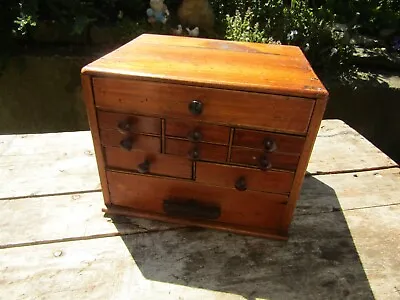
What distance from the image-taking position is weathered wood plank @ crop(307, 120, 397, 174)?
1282 mm

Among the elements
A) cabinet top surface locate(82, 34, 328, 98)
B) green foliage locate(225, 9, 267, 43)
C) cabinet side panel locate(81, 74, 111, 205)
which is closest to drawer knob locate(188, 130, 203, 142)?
cabinet top surface locate(82, 34, 328, 98)

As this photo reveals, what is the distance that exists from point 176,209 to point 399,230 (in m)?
0.67

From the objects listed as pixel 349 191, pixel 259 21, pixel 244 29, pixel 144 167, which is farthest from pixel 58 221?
pixel 259 21

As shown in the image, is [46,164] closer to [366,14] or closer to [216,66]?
[216,66]

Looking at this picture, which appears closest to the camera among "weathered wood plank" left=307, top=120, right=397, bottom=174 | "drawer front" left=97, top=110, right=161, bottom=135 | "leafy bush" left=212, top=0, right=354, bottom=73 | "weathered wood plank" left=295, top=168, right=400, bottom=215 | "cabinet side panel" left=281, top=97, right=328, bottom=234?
"cabinet side panel" left=281, top=97, right=328, bottom=234

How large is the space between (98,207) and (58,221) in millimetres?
122

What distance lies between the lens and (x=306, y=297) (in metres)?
0.80

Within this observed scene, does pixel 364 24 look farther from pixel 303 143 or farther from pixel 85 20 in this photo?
pixel 303 143

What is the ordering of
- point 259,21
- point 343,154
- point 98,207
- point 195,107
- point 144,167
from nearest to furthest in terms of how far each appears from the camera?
1. point 195,107
2. point 144,167
3. point 98,207
4. point 343,154
5. point 259,21

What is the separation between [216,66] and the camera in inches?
35.4

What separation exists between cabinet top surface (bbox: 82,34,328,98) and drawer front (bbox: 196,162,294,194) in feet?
0.77

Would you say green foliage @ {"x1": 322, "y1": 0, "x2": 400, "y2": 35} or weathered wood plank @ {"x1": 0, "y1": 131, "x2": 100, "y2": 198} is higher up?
green foliage @ {"x1": 322, "y1": 0, "x2": 400, "y2": 35}

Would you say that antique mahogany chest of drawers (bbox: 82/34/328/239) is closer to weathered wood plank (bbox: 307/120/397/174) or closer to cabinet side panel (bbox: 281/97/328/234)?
cabinet side panel (bbox: 281/97/328/234)

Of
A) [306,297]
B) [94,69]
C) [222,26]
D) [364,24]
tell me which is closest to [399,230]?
[306,297]
